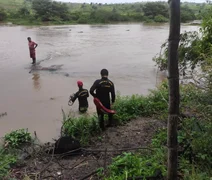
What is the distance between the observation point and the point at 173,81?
114 inches

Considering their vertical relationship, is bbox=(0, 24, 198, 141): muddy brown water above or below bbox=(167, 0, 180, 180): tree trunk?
below

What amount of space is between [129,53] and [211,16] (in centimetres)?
1234

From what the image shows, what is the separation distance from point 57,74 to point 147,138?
9.38m

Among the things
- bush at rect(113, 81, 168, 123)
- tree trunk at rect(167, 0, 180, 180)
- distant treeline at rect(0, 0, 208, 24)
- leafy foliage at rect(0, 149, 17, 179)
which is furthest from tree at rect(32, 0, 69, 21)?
tree trunk at rect(167, 0, 180, 180)

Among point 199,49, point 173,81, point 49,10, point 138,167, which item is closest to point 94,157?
point 138,167

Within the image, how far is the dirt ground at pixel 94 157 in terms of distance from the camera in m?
4.44

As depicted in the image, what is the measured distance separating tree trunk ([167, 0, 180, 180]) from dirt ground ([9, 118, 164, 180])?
124 centimetres

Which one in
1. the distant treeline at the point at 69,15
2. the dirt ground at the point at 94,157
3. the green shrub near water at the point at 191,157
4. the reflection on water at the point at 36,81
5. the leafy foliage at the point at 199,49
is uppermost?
the distant treeline at the point at 69,15

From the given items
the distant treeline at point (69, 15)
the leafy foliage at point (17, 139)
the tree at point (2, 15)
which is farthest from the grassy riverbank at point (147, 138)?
the tree at point (2, 15)

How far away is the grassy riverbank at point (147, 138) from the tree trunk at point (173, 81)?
0.44 meters

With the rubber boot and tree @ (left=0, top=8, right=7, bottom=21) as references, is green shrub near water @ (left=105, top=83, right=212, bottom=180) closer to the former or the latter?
the rubber boot

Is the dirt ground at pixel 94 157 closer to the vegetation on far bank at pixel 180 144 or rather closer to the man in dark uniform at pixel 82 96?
the vegetation on far bank at pixel 180 144

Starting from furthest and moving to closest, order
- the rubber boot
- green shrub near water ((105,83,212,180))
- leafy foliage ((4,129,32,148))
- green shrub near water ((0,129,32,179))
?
1. the rubber boot
2. leafy foliage ((4,129,32,148))
3. green shrub near water ((0,129,32,179))
4. green shrub near water ((105,83,212,180))

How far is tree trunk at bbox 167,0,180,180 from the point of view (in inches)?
106
